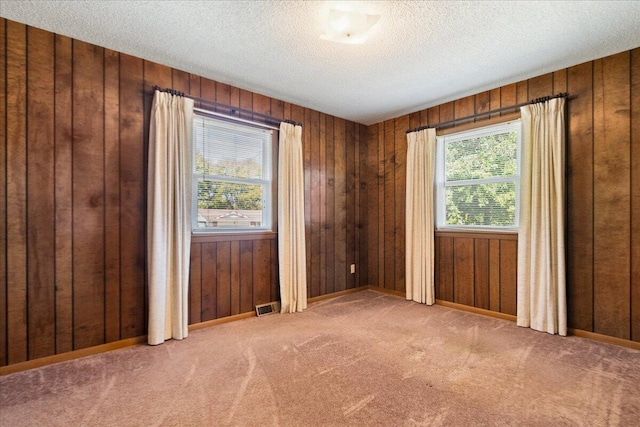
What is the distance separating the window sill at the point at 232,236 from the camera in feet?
10.2

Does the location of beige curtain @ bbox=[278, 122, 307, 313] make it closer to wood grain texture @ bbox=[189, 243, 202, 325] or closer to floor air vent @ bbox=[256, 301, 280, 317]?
floor air vent @ bbox=[256, 301, 280, 317]

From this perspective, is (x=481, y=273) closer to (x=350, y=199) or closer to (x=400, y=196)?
(x=400, y=196)

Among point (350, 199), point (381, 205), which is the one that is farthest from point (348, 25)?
point (381, 205)

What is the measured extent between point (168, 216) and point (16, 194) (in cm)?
101

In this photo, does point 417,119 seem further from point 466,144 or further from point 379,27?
point 379,27

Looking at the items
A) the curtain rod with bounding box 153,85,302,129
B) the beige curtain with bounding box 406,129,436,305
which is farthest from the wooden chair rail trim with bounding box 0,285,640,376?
the curtain rod with bounding box 153,85,302,129

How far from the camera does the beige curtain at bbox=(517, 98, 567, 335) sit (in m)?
2.87

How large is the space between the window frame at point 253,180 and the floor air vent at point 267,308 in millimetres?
833

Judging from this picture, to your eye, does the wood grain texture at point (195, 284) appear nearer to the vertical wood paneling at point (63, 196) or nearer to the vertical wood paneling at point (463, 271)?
the vertical wood paneling at point (63, 196)

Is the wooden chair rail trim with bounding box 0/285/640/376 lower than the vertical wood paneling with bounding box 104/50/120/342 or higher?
lower

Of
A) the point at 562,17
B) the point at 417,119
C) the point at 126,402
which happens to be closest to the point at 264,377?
the point at 126,402

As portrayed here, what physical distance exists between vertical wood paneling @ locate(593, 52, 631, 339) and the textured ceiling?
26 cm

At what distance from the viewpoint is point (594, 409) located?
178 centimetres

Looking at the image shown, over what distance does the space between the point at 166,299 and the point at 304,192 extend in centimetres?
199
